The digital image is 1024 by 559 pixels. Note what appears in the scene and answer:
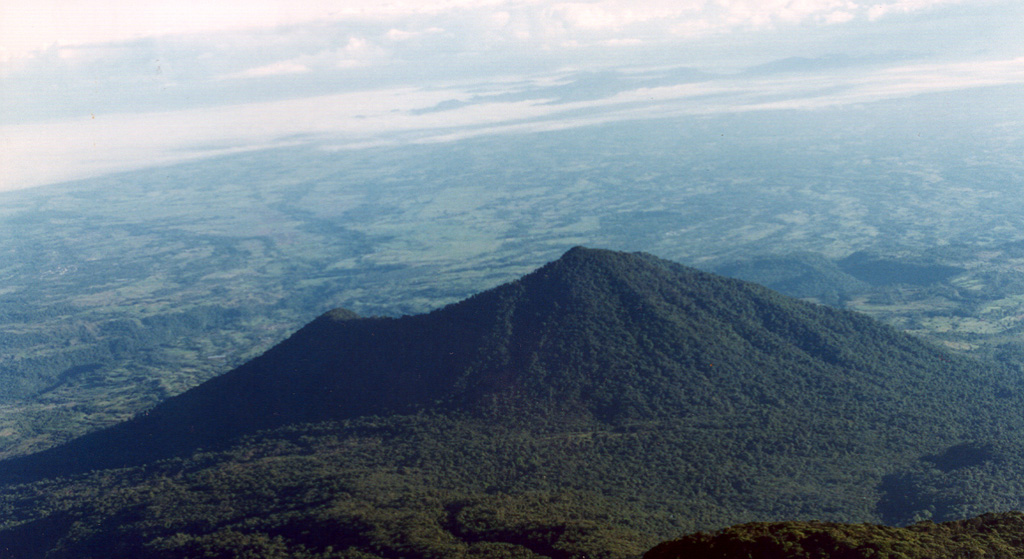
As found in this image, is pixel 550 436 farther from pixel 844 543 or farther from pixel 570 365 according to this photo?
pixel 844 543

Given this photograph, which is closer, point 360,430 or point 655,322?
point 360,430

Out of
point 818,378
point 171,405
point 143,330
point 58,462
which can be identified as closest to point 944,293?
point 818,378

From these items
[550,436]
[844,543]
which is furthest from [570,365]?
[844,543]

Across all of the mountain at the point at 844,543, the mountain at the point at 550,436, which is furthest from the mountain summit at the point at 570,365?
the mountain at the point at 844,543

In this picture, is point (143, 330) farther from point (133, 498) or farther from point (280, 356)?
point (133, 498)

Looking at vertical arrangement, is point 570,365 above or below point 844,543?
below

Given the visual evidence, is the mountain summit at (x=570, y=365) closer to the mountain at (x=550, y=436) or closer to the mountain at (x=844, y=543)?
the mountain at (x=550, y=436)

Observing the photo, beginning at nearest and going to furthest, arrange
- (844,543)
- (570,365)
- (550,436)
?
(844,543), (550,436), (570,365)

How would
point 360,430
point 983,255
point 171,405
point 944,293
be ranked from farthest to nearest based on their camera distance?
point 983,255 → point 944,293 → point 171,405 → point 360,430

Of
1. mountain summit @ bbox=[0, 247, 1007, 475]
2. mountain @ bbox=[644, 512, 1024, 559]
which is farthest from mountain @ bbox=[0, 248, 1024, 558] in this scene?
mountain @ bbox=[644, 512, 1024, 559]
